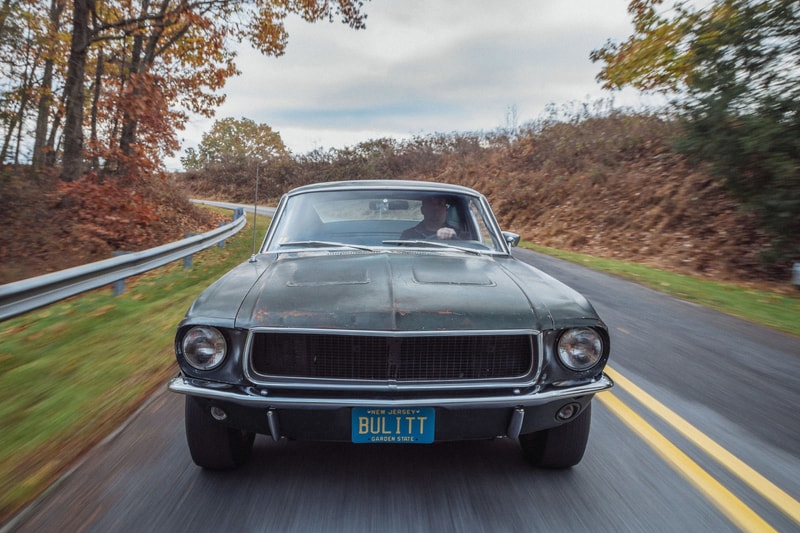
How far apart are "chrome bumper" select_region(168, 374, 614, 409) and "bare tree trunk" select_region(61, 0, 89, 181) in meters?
13.6

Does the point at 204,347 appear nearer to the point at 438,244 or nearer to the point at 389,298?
the point at 389,298

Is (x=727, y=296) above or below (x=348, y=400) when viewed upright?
below

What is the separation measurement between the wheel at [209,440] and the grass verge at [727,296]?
577 centimetres

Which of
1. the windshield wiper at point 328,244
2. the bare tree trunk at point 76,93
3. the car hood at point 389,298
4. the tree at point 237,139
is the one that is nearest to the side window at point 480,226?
the car hood at point 389,298

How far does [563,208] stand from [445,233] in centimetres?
1572

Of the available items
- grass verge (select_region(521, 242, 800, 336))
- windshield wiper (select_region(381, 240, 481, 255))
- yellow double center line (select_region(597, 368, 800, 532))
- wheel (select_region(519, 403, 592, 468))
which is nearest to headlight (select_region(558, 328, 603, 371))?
wheel (select_region(519, 403, 592, 468))

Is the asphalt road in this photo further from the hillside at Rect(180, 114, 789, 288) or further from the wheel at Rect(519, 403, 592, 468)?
the hillside at Rect(180, 114, 789, 288)

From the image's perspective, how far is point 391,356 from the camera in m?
2.41

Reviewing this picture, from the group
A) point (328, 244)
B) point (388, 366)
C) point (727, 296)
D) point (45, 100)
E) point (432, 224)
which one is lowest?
point (727, 296)

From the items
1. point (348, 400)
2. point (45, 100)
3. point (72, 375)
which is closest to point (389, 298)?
point (348, 400)

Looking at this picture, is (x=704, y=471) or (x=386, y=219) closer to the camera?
(x=704, y=471)

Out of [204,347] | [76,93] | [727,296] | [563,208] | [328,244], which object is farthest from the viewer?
[563,208]

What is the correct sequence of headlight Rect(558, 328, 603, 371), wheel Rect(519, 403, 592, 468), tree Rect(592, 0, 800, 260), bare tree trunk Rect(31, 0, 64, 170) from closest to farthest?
1. headlight Rect(558, 328, 603, 371)
2. wheel Rect(519, 403, 592, 468)
3. tree Rect(592, 0, 800, 260)
4. bare tree trunk Rect(31, 0, 64, 170)

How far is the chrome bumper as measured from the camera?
92.8 inches
